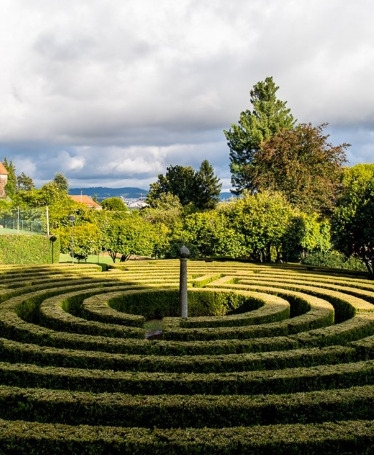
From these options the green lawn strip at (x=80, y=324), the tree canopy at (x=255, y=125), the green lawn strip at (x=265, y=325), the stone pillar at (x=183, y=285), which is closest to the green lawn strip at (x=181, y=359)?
the green lawn strip at (x=80, y=324)

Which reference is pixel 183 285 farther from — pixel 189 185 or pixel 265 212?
pixel 189 185

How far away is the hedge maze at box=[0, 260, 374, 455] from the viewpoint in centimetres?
714

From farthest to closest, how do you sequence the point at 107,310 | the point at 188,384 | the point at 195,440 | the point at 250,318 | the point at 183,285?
the point at 183,285
the point at 107,310
the point at 250,318
the point at 188,384
the point at 195,440

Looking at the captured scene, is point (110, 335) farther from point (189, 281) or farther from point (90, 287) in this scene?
point (189, 281)

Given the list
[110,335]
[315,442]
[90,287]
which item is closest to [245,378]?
[315,442]

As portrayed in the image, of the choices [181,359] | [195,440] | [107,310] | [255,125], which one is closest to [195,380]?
[181,359]

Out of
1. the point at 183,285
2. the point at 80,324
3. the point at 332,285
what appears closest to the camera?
the point at 80,324

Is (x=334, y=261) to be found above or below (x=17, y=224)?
below

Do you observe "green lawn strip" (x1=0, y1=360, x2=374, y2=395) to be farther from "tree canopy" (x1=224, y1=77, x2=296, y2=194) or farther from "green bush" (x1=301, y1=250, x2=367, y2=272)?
"tree canopy" (x1=224, y1=77, x2=296, y2=194)

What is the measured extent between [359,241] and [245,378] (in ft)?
61.1

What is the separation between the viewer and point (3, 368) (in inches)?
389

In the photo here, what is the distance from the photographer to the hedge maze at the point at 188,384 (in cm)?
714

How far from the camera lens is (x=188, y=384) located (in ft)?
29.8

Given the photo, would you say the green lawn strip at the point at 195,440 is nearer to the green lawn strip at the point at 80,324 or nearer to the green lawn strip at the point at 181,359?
the green lawn strip at the point at 181,359
